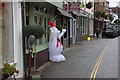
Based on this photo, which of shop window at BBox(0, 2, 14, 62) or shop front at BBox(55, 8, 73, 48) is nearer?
shop window at BBox(0, 2, 14, 62)

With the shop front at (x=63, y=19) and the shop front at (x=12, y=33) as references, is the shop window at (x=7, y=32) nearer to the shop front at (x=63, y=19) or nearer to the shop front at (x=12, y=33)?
the shop front at (x=12, y=33)

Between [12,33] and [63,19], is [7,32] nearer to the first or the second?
[12,33]

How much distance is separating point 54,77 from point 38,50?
2.02m

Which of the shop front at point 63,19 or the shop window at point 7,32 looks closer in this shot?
the shop window at point 7,32

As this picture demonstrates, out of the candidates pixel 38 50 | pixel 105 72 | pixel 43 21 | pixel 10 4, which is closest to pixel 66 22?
pixel 43 21

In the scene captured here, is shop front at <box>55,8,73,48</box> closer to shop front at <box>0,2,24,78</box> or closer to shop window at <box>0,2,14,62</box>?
shop front at <box>0,2,24,78</box>

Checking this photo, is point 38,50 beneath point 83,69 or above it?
above

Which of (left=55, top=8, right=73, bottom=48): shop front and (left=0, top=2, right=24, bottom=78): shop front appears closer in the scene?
(left=0, top=2, right=24, bottom=78): shop front

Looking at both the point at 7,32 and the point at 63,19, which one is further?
the point at 63,19

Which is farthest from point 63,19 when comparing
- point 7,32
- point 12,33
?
point 7,32

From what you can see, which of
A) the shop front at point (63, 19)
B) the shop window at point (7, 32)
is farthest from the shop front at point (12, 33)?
the shop front at point (63, 19)

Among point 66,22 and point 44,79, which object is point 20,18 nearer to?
point 44,79

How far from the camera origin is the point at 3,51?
629 centimetres

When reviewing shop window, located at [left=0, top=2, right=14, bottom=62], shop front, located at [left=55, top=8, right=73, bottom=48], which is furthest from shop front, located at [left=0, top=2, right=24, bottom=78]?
shop front, located at [left=55, top=8, right=73, bottom=48]
